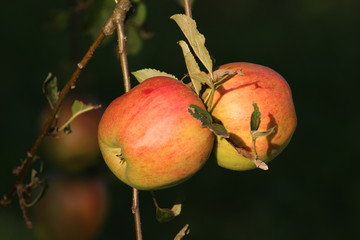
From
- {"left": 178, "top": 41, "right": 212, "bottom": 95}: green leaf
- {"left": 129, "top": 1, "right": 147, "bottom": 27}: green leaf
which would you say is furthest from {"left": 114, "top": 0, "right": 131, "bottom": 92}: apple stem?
{"left": 129, "top": 1, "right": 147, "bottom": 27}: green leaf

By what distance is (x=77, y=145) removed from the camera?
5.74 feet

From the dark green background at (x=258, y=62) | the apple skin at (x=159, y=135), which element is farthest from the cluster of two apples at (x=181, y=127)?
the dark green background at (x=258, y=62)

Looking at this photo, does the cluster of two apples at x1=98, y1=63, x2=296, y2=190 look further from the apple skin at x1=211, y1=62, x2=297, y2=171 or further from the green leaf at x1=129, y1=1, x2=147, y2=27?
the green leaf at x1=129, y1=1, x2=147, y2=27

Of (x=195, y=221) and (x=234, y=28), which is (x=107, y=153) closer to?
(x=195, y=221)

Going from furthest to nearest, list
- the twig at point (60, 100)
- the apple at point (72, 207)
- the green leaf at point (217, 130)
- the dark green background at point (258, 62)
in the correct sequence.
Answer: the dark green background at point (258, 62) → the apple at point (72, 207) → the twig at point (60, 100) → the green leaf at point (217, 130)

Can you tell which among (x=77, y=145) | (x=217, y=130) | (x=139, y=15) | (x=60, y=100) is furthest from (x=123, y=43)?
(x=77, y=145)

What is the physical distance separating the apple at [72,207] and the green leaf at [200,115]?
0.93 metres

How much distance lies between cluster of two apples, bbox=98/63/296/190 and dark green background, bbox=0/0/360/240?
0.74 meters

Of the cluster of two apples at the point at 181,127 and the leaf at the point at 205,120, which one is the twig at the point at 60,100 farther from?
the leaf at the point at 205,120

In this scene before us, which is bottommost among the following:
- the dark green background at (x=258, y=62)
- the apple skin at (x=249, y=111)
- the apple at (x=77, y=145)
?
the dark green background at (x=258, y=62)

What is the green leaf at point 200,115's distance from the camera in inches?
32.7

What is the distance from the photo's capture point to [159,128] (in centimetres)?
88

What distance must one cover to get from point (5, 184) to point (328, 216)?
4.17 ft

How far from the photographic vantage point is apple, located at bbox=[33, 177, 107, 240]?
1.72 meters
